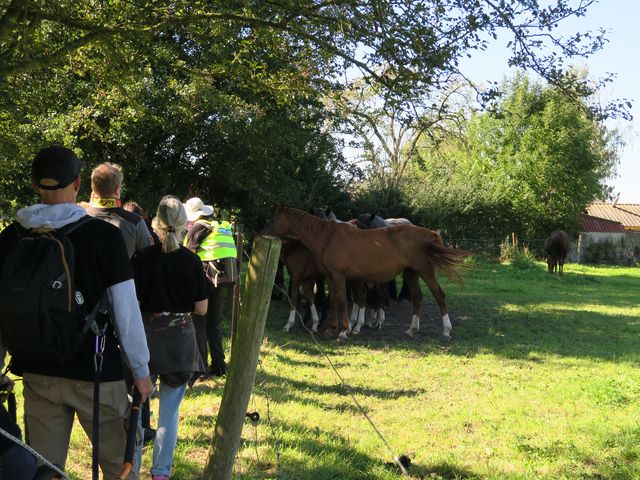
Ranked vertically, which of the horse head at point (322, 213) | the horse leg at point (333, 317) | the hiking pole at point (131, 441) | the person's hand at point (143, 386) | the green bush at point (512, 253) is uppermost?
the horse head at point (322, 213)

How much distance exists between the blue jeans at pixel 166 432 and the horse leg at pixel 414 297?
26.1ft

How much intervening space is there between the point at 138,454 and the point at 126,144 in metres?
9.38

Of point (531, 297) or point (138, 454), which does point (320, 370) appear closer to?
point (138, 454)

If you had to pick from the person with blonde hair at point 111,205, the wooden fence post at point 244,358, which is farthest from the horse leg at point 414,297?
the wooden fence post at point 244,358

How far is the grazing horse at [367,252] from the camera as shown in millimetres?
11453

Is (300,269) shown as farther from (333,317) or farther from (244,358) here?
(244,358)

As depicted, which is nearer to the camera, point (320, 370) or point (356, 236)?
point (320, 370)

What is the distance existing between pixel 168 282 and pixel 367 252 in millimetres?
7766

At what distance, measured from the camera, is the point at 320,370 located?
8.48 metres

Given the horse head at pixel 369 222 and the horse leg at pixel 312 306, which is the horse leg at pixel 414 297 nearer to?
the horse head at pixel 369 222

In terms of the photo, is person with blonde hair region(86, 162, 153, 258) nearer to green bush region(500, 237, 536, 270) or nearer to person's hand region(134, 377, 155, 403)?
person's hand region(134, 377, 155, 403)

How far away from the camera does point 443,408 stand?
263 inches

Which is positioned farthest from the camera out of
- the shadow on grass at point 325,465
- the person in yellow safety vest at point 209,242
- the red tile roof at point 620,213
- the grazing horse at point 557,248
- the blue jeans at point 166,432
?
the red tile roof at point 620,213

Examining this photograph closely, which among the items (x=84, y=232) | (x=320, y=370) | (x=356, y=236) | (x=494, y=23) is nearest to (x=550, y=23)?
(x=494, y=23)
